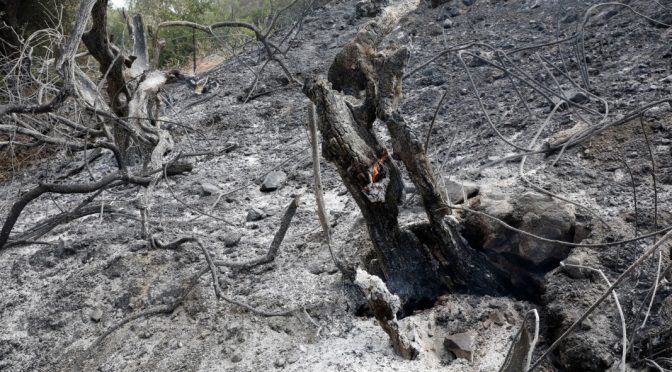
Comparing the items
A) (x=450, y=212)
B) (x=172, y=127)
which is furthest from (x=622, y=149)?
(x=172, y=127)

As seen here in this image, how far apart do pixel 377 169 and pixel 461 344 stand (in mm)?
710

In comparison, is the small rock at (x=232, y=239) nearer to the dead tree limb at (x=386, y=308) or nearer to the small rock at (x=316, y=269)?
the small rock at (x=316, y=269)

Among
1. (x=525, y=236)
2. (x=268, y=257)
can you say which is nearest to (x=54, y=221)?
(x=268, y=257)

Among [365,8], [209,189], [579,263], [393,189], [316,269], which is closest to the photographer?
[579,263]

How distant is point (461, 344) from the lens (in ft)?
7.40

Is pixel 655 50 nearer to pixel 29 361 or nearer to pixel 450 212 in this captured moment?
pixel 450 212

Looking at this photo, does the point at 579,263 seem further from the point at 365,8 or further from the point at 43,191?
the point at 365,8

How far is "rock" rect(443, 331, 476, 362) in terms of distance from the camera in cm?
224

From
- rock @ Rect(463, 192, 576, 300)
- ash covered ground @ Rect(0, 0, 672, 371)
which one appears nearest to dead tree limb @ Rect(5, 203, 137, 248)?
ash covered ground @ Rect(0, 0, 672, 371)

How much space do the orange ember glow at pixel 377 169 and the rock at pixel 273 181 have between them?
1.43m

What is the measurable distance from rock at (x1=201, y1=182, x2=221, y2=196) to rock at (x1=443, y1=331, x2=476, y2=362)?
2.07m

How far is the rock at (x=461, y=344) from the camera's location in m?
2.24

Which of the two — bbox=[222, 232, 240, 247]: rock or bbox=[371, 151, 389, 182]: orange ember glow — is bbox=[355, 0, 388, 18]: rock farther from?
bbox=[371, 151, 389, 182]: orange ember glow

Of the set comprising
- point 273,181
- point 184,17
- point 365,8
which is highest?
point 184,17
